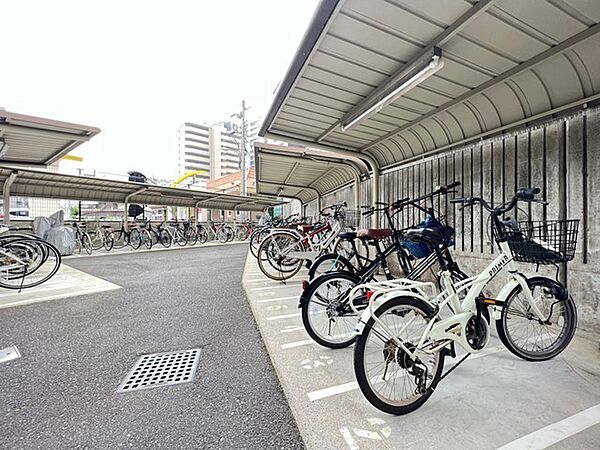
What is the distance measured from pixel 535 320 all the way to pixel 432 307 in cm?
107

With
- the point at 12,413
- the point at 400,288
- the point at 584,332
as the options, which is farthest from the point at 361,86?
the point at 12,413

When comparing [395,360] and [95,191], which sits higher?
[95,191]

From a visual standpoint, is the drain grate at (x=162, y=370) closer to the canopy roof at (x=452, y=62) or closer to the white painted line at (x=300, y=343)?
the white painted line at (x=300, y=343)

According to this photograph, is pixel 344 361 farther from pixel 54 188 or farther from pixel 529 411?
pixel 54 188

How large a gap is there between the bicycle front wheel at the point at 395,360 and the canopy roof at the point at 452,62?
171 cm

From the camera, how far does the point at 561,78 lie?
2.31 meters

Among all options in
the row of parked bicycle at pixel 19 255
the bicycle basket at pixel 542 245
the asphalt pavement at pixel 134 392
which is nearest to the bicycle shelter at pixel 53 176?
the row of parked bicycle at pixel 19 255

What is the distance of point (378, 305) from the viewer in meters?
1.44

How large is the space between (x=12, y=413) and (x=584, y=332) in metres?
→ 3.92

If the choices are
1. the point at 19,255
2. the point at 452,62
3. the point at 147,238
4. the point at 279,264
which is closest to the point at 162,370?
the point at 279,264

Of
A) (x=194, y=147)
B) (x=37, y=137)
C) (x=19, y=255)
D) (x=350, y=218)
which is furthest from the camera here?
(x=194, y=147)

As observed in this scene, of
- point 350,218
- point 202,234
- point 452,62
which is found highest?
point 452,62

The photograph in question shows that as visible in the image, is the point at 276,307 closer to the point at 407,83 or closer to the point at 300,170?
the point at 407,83

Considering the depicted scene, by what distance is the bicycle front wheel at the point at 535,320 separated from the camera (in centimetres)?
197
